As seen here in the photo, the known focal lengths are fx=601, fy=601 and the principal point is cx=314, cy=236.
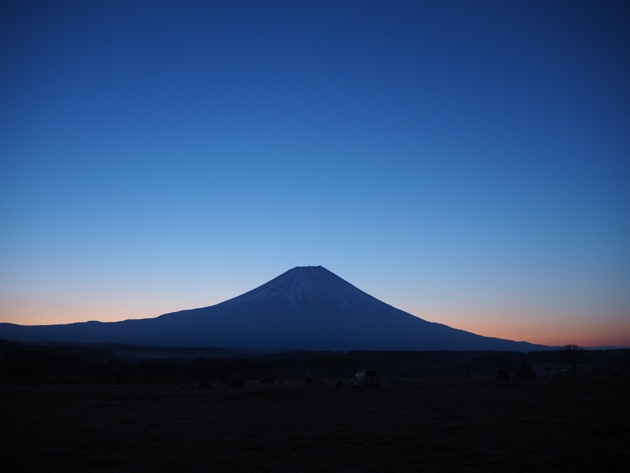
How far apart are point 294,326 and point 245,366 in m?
62.4

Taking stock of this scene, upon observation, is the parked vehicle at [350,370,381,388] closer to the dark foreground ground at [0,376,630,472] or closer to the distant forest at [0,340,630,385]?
the distant forest at [0,340,630,385]

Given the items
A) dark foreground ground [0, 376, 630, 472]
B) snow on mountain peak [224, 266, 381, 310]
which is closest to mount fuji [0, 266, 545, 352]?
snow on mountain peak [224, 266, 381, 310]

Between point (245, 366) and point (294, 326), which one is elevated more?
point (294, 326)

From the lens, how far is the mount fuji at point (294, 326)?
5002 inches

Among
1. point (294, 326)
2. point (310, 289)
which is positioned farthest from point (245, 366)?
point (310, 289)

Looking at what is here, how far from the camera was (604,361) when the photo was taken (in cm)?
9994

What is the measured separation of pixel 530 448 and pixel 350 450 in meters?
3.20

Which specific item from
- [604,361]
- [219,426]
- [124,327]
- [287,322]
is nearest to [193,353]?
[287,322]

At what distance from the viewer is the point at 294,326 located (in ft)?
433

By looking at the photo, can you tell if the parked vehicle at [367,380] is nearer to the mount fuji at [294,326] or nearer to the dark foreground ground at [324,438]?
the dark foreground ground at [324,438]

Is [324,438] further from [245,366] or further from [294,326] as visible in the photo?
[294,326]

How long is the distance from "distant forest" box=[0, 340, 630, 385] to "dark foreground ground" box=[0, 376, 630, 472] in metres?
22.7

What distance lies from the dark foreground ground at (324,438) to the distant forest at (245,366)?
2270 cm

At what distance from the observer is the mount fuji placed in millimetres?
127062
